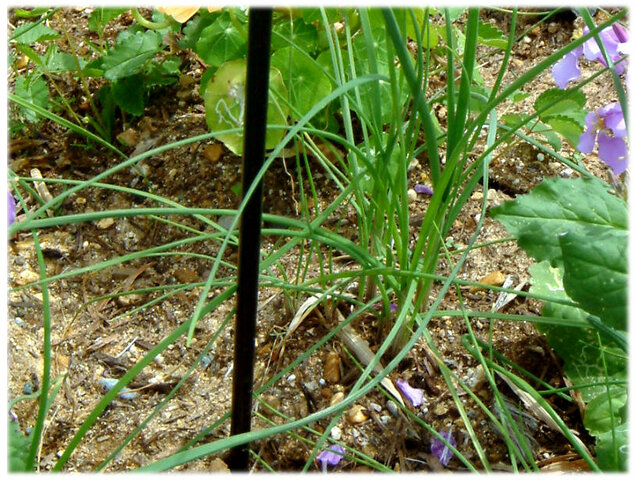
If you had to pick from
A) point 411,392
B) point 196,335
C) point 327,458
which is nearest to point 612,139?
point 411,392

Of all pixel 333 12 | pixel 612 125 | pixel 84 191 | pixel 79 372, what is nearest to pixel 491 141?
pixel 612 125

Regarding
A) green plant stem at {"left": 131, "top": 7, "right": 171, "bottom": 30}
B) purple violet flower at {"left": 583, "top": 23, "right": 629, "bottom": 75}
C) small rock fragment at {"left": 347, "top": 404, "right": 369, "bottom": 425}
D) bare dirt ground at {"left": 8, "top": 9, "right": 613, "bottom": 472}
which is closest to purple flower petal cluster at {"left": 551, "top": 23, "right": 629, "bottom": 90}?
purple violet flower at {"left": 583, "top": 23, "right": 629, "bottom": 75}

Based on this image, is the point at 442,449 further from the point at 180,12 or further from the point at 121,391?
the point at 180,12

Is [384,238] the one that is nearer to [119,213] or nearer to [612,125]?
[612,125]

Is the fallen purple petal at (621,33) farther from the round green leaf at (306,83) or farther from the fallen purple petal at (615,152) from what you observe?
the round green leaf at (306,83)

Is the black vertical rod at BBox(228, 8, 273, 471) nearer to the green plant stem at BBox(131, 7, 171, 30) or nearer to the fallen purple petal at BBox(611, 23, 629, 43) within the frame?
the fallen purple petal at BBox(611, 23, 629, 43)

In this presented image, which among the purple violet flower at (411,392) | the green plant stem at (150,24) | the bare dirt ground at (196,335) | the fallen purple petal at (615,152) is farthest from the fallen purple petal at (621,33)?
the green plant stem at (150,24)
